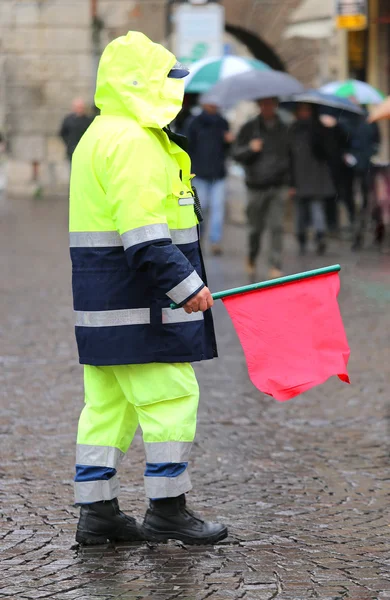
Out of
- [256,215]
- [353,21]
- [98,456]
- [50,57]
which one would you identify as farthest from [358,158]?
[50,57]

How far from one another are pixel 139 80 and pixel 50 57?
2580 cm

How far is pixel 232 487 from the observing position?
5.75m

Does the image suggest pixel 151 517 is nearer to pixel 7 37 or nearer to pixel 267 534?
pixel 267 534

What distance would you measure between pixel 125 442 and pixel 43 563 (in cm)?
54

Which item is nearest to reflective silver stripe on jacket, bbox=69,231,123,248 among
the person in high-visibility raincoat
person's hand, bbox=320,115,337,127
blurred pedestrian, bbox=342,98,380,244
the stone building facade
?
the person in high-visibility raincoat

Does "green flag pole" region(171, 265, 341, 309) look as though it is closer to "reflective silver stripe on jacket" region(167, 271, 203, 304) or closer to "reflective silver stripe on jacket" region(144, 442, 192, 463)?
"reflective silver stripe on jacket" region(167, 271, 203, 304)

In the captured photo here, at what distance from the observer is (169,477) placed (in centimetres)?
482

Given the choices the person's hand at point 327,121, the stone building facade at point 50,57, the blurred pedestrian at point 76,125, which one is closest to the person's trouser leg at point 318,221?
the person's hand at point 327,121

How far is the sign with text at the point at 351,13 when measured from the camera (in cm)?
2052

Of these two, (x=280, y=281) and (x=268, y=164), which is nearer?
(x=280, y=281)

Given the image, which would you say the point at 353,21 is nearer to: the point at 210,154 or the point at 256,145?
the point at 210,154

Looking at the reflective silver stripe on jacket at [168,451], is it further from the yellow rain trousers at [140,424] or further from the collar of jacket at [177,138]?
the collar of jacket at [177,138]

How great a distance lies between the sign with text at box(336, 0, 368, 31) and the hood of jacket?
16210 mm

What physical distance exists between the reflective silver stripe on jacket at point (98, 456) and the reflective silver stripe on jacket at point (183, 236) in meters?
0.76
